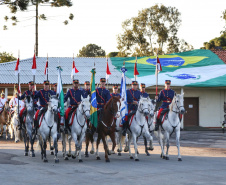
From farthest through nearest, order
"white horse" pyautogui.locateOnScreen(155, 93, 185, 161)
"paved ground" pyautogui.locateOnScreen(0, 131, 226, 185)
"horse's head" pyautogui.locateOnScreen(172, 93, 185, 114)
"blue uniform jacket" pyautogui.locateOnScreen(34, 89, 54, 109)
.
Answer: "blue uniform jacket" pyautogui.locateOnScreen(34, 89, 54, 109)
"white horse" pyautogui.locateOnScreen(155, 93, 185, 161)
"horse's head" pyautogui.locateOnScreen(172, 93, 185, 114)
"paved ground" pyautogui.locateOnScreen(0, 131, 226, 185)

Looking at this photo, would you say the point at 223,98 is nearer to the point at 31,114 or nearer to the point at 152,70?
the point at 152,70

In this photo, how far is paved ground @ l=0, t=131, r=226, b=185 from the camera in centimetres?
1108

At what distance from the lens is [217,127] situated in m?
38.7

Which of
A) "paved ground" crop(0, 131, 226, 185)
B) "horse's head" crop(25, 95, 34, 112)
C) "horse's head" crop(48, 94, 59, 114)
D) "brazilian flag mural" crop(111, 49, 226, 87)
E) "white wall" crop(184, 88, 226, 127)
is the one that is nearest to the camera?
"paved ground" crop(0, 131, 226, 185)

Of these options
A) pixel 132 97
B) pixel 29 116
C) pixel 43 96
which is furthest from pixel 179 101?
pixel 29 116

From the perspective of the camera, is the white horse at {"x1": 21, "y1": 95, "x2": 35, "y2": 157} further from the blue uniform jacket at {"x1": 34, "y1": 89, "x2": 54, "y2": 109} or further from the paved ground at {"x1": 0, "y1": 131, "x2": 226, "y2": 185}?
the blue uniform jacket at {"x1": 34, "y1": 89, "x2": 54, "y2": 109}

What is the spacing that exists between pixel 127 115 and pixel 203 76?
2303 cm

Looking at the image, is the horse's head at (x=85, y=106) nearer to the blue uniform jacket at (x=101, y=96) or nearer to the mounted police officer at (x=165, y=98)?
the blue uniform jacket at (x=101, y=96)

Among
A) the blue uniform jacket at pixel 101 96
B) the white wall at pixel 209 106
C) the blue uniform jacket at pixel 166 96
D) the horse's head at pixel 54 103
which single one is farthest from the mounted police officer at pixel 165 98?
the white wall at pixel 209 106

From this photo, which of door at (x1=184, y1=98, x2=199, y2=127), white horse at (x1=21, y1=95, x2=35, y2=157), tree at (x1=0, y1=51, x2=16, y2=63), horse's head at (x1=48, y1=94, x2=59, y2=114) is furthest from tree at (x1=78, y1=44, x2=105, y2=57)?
horse's head at (x1=48, y1=94, x2=59, y2=114)

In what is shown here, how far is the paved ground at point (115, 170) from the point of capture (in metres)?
11.1

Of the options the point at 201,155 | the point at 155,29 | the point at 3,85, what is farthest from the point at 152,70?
the point at 155,29

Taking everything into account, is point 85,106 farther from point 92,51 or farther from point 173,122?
point 92,51

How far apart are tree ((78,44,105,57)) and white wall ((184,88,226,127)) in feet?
233
